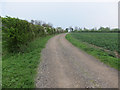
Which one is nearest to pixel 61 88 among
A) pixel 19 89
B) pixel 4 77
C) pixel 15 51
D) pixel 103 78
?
pixel 19 89

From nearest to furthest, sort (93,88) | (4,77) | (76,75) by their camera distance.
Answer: (93,88) → (4,77) → (76,75)

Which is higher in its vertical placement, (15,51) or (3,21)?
(3,21)

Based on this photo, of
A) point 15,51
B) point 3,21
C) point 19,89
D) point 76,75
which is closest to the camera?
point 19,89

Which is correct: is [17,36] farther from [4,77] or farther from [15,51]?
[4,77]

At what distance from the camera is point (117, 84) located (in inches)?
111

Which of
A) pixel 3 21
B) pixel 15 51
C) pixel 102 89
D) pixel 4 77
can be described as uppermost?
pixel 3 21

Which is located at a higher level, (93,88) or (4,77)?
(4,77)

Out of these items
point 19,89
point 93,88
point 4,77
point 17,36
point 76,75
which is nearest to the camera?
point 19,89

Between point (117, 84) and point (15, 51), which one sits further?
point (15, 51)

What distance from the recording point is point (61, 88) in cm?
262

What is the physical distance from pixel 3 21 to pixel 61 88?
6.17 metres

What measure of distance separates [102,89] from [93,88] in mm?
326

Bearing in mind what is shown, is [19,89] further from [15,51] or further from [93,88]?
[15,51]

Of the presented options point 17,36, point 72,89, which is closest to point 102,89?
point 72,89
